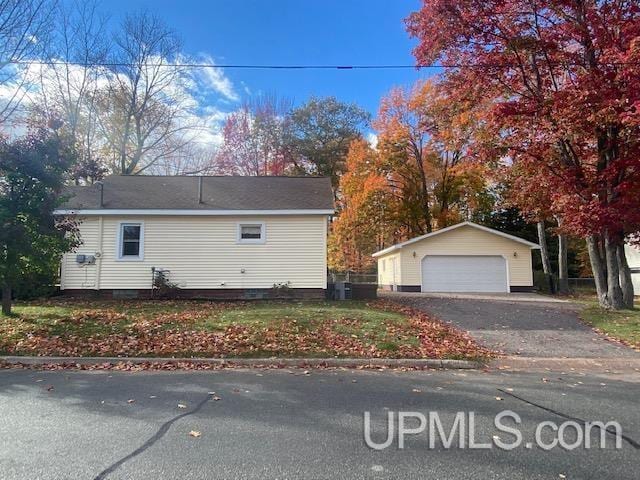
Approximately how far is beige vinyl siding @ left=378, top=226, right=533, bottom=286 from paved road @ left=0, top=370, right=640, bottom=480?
17.8 meters

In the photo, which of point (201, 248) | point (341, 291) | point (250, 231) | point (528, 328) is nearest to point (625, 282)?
point (528, 328)

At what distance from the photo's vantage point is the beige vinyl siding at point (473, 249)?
24797 millimetres

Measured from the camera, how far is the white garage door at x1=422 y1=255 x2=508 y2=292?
2455 cm

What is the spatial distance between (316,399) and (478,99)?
13598 millimetres

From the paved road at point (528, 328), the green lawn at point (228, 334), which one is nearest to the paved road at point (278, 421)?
the green lawn at point (228, 334)

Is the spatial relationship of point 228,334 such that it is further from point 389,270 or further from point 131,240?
point 389,270

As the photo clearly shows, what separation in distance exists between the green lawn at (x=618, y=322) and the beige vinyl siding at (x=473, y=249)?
9990 mm

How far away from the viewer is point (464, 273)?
80.8 ft

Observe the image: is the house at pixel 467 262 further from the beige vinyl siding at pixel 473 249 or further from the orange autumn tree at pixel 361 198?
the orange autumn tree at pixel 361 198

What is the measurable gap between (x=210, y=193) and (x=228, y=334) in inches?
378

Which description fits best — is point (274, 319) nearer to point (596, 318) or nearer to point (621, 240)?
point (596, 318)

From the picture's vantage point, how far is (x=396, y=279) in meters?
26.8

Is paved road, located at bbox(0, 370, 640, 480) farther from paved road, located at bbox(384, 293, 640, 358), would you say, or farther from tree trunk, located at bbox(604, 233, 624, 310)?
tree trunk, located at bbox(604, 233, 624, 310)

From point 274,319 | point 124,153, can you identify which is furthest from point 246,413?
point 124,153
